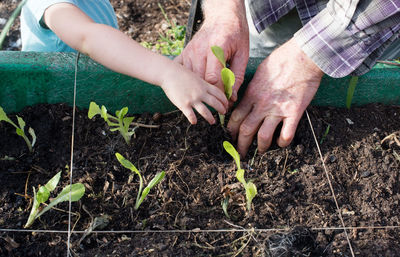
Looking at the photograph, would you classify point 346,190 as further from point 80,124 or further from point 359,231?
point 80,124

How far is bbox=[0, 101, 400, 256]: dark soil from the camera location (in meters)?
0.93

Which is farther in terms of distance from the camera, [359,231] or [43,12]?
[43,12]

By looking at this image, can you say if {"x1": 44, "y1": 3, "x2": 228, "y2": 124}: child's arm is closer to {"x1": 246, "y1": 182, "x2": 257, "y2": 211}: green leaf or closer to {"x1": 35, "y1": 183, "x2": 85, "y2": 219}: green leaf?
{"x1": 246, "y1": 182, "x2": 257, "y2": 211}: green leaf

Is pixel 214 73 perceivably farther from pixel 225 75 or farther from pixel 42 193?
pixel 42 193

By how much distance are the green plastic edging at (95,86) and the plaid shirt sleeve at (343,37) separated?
83 mm

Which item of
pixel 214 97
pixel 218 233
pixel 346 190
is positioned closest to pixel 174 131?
pixel 214 97

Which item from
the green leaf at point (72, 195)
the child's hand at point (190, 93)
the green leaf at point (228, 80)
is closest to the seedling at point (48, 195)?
the green leaf at point (72, 195)

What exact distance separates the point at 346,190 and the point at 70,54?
906mm

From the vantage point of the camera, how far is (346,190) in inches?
42.5

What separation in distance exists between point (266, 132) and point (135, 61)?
0.43 metres

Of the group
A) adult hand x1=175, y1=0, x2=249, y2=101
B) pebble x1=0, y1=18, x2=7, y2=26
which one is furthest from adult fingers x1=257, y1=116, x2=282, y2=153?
pebble x1=0, y1=18, x2=7, y2=26

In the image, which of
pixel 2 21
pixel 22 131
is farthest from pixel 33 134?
pixel 2 21

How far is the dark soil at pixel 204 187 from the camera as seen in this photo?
0.93 metres

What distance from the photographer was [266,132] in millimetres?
1124
